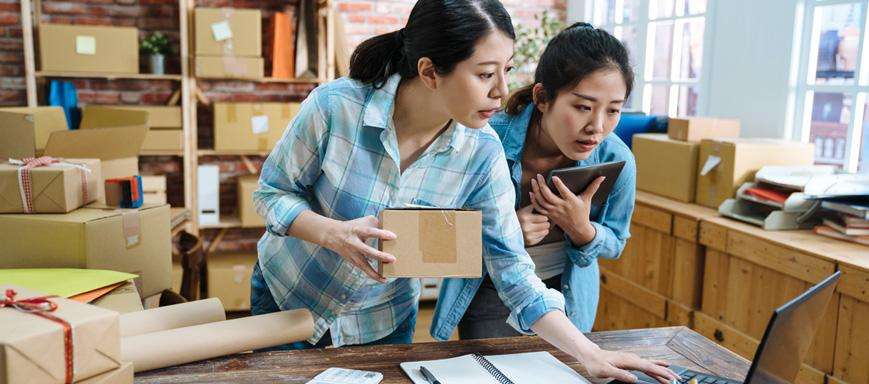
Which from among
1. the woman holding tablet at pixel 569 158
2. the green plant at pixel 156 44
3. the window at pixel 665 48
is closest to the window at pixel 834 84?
the window at pixel 665 48

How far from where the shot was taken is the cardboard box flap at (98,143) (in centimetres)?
235

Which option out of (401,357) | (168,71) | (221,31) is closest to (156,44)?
(168,71)

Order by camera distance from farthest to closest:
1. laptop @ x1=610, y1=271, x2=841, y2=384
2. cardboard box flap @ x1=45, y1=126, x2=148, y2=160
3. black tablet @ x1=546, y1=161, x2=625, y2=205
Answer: cardboard box flap @ x1=45, y1=126, x2=148, y2=160
black tablet @ x1=546, y1=161, x2=625, y2=205
laptop @ x1=610, y1=271, x2=841, y2=384

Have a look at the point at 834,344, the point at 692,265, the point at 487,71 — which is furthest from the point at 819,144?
the point at 487,71

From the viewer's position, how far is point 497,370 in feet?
4.31

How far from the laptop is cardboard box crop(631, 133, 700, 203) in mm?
1849

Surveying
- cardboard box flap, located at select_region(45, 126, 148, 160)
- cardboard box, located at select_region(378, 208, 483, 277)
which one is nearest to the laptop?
cardboard box, located at select_region(378, 208, 483, 277)

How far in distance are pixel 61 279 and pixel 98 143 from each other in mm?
1087

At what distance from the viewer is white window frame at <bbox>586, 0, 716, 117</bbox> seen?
334 cm

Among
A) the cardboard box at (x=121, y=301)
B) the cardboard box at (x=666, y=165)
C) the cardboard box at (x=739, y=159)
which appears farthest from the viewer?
the cardboard box at (x=666, y=165)

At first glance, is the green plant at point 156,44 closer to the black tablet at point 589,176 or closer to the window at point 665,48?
the window at point 665,48

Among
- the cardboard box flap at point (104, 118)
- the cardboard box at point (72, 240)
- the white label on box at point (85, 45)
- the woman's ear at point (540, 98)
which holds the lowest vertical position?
the cardboard box at point (72, 240)

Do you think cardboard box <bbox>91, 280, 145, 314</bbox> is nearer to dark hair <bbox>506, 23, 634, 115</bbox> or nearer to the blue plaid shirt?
the blue plaid shirt

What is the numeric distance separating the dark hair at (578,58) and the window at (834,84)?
149cm
